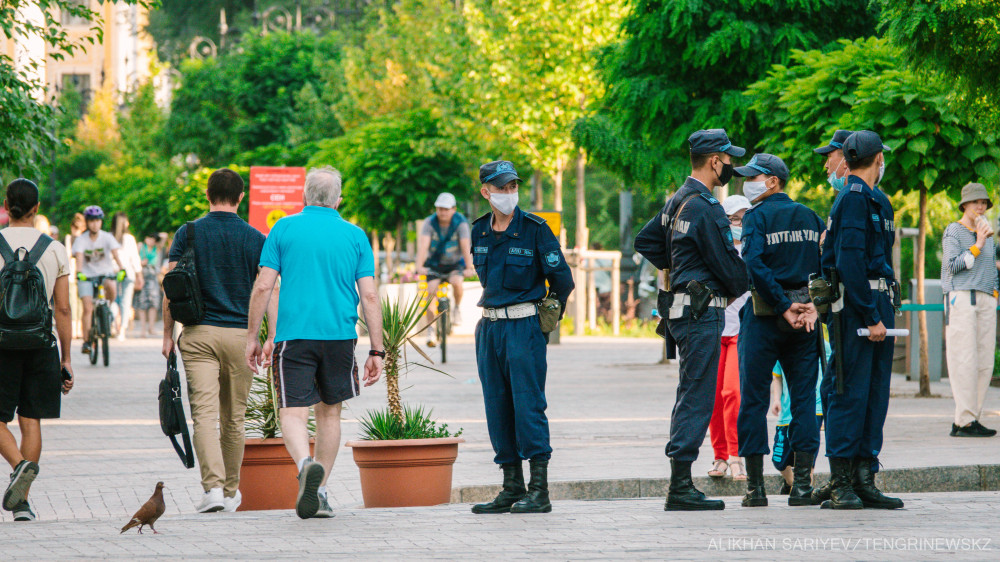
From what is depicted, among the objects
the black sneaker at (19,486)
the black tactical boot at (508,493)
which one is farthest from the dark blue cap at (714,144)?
the black sneaker at (19,486)

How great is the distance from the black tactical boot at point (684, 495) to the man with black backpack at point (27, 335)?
3.57 metres

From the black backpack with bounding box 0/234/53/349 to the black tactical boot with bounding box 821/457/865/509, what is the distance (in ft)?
14.8

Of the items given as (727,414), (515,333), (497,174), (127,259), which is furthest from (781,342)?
(127,259)

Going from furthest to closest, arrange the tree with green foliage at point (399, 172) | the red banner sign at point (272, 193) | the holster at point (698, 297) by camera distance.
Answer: the tree with green foliage at point (399, 172)
the red banner sign at point (272, 193)
the holster at point (698, 297)

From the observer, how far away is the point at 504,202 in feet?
25.0

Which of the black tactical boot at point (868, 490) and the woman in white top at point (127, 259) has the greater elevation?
the woman in white top at point (127, 259)

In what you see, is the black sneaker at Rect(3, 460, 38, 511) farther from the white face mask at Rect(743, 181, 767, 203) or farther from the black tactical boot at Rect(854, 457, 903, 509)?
the black tactical boot at Rect(854, 457, 903, 509)

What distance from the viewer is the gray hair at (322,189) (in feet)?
25.0

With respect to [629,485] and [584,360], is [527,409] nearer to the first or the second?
[629,485]

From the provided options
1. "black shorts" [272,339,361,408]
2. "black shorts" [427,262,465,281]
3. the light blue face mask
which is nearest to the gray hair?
"black shorts" [272,339,361,408]

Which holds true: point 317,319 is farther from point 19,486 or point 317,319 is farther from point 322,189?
point 19,486

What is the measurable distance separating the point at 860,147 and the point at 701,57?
9262 millimetres

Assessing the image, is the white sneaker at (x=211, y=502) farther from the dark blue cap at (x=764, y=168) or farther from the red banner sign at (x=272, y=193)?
the red banner sign at (x=272, y=193)

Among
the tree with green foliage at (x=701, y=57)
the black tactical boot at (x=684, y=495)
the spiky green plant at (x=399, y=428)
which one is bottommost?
the black tactical boot at (x=684, y=495)
